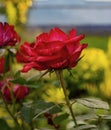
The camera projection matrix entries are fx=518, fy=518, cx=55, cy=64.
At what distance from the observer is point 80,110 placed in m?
0.89

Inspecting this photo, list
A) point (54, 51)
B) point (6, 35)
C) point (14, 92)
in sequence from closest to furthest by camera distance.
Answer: point (54, 51) → point (6, 35) → point (14, 92)

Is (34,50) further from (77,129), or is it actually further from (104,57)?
(104,57)

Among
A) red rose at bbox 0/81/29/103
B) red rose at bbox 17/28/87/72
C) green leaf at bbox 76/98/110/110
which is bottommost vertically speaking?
red rose at bbox 0/81/29/103

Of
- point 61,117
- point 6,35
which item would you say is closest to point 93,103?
point 61,117

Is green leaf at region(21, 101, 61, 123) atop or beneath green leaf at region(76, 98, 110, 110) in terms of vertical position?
beneath

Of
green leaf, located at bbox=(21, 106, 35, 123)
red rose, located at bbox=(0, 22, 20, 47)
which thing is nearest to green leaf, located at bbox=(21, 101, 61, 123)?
green leaf, located at bbox=(21, 106, 35, 123)

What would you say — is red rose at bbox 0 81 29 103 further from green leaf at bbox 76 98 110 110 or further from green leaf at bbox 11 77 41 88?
green leaf at bbox 76 98 110 110

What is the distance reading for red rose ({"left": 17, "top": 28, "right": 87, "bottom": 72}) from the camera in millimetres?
687

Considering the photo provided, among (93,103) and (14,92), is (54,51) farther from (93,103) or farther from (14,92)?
(14,92)

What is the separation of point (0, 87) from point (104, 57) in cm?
162

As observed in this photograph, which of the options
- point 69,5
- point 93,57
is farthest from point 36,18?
point 93,57

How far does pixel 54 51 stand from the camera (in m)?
0.69

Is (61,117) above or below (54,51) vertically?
below

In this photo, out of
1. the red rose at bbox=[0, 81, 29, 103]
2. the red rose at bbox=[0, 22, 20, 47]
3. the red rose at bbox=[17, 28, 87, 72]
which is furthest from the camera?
the red rose at bbox=[0, 81, 29, 103]
